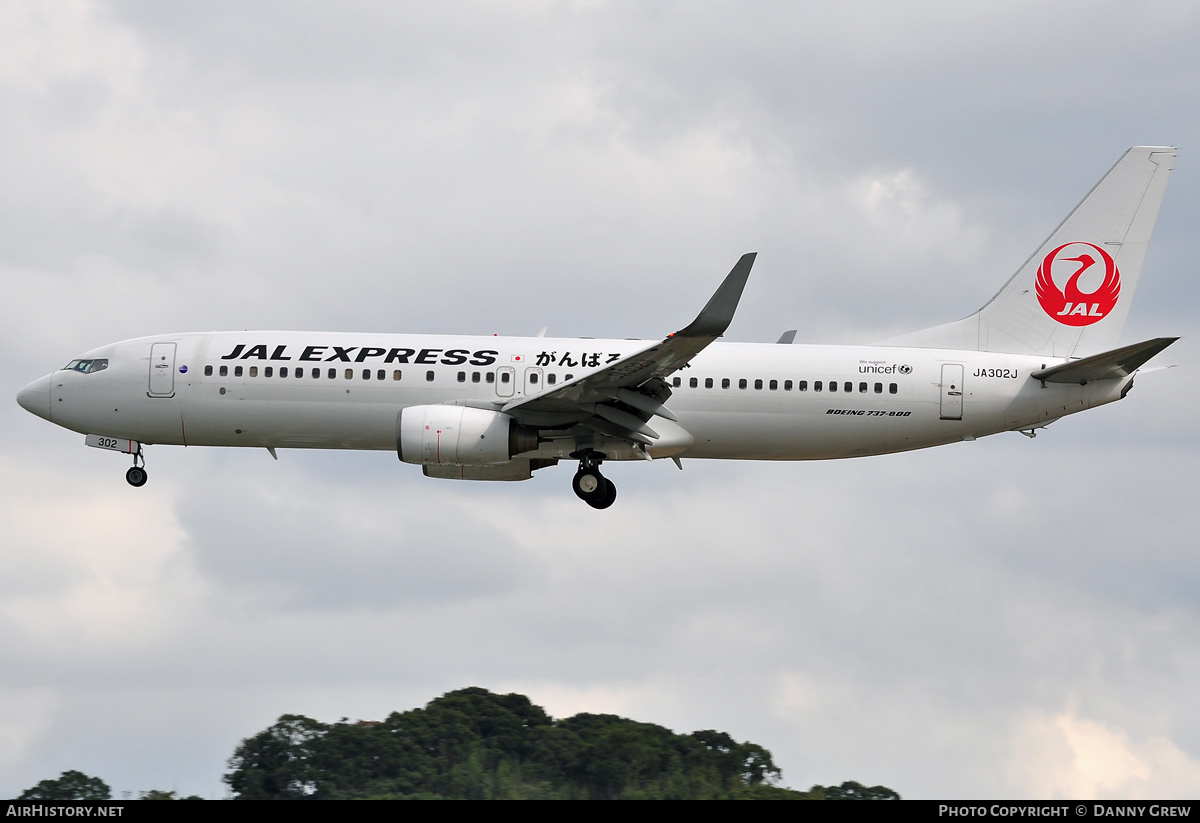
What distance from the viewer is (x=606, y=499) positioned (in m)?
40.5

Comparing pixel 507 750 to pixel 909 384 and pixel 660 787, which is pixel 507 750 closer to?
pixel 660 787

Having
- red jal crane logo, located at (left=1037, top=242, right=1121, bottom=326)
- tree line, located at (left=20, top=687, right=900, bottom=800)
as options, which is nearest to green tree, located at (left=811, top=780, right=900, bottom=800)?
tree line, located at (left=20, top=687, right=900, bottom=800)

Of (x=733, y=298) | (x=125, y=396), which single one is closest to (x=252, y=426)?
(x=125, y=396)

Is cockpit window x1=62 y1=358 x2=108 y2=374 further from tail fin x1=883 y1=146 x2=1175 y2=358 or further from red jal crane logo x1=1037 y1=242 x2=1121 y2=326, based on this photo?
red jal crane logo x1=1037 y1=242 x2=1121 y2=326

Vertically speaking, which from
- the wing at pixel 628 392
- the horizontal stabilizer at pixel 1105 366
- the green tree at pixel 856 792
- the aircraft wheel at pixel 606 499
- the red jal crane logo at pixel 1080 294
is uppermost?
the red jal crane logo at pixel 1080 294

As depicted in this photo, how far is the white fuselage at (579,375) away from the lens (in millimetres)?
39594

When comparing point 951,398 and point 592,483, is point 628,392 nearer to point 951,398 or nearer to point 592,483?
point 592,483

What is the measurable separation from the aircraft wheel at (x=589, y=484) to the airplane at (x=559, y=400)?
0.14 feet

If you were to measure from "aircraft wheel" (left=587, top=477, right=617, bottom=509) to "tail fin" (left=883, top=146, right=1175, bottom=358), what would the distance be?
8755 mm

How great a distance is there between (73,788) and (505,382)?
72.0ft

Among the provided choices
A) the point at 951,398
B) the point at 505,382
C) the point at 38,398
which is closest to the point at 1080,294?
the point at 951,398

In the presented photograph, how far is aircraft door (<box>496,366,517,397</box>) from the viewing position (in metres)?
39.8

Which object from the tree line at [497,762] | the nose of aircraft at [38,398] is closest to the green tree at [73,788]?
the tree line at [497,762]

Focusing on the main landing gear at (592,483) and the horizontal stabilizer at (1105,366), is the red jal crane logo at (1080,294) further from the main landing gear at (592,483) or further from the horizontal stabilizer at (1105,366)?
the main landing gear at (592,483)
